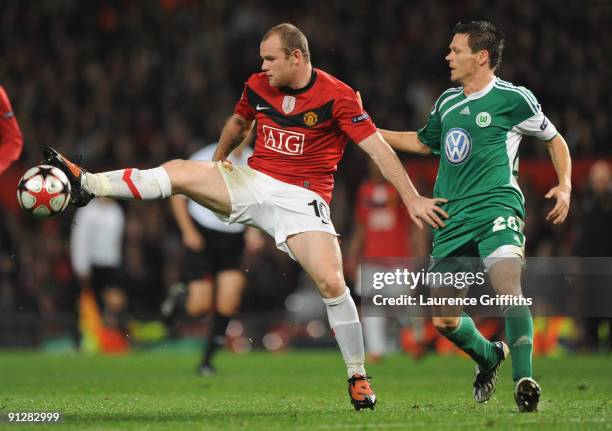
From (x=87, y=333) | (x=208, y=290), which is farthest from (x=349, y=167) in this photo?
Result: (x=208, y=290)

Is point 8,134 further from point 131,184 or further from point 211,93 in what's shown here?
point 211,93

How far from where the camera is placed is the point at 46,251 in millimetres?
17141

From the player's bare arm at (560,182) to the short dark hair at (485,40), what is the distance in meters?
0.62

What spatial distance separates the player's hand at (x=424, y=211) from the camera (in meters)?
6.71

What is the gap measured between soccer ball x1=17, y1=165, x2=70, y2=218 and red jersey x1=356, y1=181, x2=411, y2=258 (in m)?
7.35

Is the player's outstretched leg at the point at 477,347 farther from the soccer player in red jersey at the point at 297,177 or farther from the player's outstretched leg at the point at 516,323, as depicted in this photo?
the soccer player in red jersey at the point at 297,177

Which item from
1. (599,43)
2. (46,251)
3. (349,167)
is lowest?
(46,251)

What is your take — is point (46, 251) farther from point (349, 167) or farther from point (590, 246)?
point (590, 246)

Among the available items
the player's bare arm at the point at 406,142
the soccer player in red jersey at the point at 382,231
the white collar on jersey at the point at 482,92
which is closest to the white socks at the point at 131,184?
the player's bare arm at the point at 406,142

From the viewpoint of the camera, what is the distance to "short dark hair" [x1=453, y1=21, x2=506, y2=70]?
710cm

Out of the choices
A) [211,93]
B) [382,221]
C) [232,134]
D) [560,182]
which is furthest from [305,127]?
[211,93]

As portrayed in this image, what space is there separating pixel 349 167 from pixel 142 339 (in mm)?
3822

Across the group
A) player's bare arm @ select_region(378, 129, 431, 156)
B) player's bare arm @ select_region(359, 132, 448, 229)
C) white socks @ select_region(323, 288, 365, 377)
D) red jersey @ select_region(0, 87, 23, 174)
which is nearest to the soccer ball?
white socks @ select_region(323, 288, 365, 377)

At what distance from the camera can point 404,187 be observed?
6.72m
